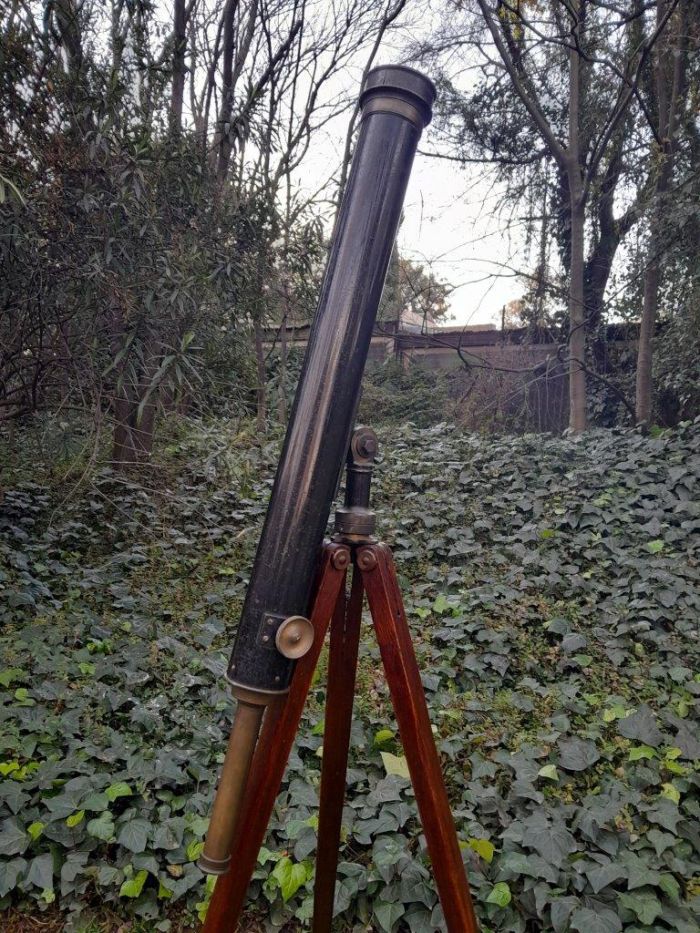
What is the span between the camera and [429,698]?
2943 millimetres

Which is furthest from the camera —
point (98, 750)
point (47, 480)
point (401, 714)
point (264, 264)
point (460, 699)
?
point (47, 480)

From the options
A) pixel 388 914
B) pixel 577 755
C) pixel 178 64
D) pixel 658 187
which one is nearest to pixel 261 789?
pixel 388 914

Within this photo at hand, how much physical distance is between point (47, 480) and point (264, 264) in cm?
245

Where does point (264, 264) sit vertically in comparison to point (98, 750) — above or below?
above

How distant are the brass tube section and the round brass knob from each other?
10 cm

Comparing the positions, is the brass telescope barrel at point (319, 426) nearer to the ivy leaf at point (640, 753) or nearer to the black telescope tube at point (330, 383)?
the black telescope tube at point (330, 383)

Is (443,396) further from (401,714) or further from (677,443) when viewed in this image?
(401,714)

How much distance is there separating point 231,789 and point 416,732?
344 millimetres

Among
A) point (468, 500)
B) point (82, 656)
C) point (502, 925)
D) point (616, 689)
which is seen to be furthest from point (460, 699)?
point (468, 500)

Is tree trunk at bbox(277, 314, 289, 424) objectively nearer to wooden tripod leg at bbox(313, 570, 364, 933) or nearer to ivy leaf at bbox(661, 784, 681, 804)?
ivy leaf at bbox(661, 784, 681, 804)

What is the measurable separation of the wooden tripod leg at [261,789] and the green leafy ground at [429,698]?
898 millimetres

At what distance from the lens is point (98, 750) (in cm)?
239

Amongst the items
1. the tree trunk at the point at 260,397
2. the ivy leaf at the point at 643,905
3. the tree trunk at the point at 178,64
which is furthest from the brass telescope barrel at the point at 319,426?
the tree trunk at the point at 260,397

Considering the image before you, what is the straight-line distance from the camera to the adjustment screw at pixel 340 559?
1.20 meters
